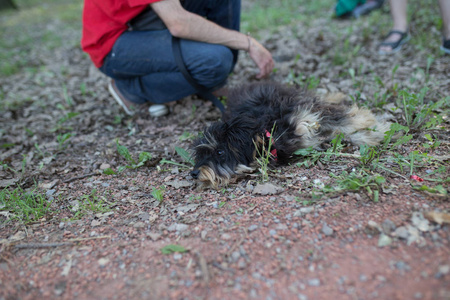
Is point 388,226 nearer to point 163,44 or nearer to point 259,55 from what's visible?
point 259,55

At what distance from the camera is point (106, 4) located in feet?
12.4

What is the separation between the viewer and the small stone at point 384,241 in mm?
2041

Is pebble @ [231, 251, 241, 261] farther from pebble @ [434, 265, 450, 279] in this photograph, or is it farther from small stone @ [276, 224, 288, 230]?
pebble @ [434, 265, 450, 279]

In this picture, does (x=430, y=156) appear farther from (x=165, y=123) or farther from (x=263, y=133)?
(x=165, y=123)

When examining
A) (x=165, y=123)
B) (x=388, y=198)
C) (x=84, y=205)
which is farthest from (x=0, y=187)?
(x=388, y=198)

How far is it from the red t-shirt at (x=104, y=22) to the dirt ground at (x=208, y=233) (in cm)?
120

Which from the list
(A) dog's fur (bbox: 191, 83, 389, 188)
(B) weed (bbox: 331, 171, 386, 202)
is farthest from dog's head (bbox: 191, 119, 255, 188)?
(B) weed (bbox: 331, 171, 386, 202)

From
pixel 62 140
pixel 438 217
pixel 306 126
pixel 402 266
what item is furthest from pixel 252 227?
pixel 62 140

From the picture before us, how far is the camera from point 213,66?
Result: 405 cm

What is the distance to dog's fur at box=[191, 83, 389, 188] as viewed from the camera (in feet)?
9.75

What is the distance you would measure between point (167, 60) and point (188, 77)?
0.34m

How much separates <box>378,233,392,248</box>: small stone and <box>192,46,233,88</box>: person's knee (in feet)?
9.22

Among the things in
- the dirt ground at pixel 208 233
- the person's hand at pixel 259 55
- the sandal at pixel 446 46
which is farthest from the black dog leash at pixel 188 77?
the sandal at pixel 446 46

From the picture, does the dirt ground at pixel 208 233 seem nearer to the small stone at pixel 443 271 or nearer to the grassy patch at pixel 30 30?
the small stone at pixel 443 271
